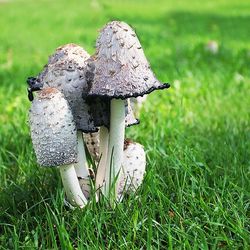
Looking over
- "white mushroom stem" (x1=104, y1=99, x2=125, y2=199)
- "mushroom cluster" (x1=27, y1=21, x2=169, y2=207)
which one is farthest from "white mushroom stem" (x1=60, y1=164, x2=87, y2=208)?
"white mushroom stem" (x1=104, y1=99, x2=125, y2=199)

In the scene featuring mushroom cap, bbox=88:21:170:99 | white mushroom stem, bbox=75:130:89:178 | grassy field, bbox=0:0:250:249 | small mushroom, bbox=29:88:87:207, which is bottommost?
grassy field, bbox=0:0:250:249

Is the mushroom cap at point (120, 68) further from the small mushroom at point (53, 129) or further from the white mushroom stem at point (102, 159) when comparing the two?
the white mushroom stem at point (102, 159)

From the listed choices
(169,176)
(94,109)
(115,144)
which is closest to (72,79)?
(94,109)

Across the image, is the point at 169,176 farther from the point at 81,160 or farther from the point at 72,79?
the point at 72,79

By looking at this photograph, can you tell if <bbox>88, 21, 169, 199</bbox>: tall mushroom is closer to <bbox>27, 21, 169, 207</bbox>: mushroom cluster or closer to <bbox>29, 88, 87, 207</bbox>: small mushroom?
<bbox>27, 21, 169, 207</bbox>: mushroom cluster

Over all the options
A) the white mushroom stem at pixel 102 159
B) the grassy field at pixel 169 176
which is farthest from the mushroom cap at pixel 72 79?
the grassy field at pixel 169 176

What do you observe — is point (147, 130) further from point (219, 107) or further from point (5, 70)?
point (5, 70)

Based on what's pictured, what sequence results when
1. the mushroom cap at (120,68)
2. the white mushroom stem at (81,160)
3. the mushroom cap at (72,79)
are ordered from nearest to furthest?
1. the mushroom cap at (120,68)
2. the mushroom cap at (72,79)
3. the white mushroom stem at (81,160)
